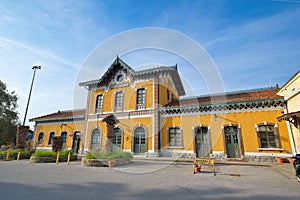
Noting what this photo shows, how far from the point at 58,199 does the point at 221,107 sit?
40.9 ft

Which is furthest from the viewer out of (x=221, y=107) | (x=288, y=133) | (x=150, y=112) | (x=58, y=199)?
(x=150, y=112)

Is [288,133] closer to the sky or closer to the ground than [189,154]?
closer to the sky

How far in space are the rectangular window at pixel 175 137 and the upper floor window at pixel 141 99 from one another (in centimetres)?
381

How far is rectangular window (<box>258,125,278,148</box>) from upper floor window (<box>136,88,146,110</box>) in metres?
10.0

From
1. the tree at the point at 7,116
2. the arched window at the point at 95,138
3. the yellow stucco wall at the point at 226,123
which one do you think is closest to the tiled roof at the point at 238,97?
the yellow stucco wall at the point at 226,123

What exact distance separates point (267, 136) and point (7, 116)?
3545 cm

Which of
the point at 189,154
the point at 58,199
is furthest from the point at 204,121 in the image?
A: the point at 58,199

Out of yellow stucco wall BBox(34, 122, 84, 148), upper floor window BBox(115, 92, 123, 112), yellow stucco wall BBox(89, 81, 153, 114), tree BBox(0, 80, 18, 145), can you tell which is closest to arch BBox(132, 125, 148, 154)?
yellow stucco wall BBox(89, 81, 153, 114)

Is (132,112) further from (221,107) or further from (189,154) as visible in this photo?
(221,107)

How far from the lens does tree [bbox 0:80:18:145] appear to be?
25.5 metres

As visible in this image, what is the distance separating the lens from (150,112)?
1521 centimetres

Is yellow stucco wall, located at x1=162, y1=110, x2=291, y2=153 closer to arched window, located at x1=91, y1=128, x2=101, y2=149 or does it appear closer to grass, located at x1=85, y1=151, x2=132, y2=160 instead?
grass, located at x1=85, y1=151, x2=132, y2=160

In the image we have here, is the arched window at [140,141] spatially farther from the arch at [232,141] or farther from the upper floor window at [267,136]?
the upper floor window at [267,136]

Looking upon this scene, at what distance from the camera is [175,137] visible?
14.2m
